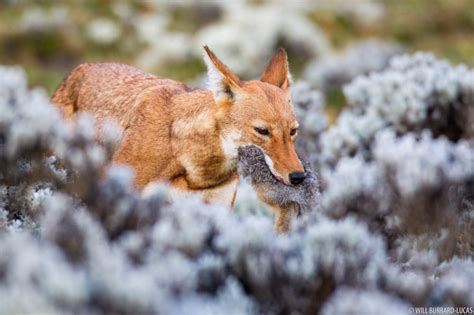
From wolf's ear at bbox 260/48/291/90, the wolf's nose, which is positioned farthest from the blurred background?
the wolf's nose

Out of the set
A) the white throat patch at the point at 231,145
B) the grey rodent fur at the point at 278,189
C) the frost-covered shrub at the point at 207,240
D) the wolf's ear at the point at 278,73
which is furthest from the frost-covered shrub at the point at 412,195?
the wolf's ear at the point at 278,73

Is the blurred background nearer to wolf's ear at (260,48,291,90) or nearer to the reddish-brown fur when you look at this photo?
wolf's ear at (260,48,291,90)

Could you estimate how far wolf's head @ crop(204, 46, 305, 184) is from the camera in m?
5.25

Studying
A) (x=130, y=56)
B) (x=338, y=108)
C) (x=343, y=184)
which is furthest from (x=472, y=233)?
(x=130, y=56)

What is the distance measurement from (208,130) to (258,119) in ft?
1.33

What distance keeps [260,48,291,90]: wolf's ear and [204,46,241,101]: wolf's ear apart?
21.1 inches

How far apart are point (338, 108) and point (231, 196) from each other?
6.59 meters

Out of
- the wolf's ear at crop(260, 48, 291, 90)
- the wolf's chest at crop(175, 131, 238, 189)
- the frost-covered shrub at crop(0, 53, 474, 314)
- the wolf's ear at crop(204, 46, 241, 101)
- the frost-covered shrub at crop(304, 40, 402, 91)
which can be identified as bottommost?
the frost-covered shrub at crop(0, 53, 474, 314)

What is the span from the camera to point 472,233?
4.84 meters

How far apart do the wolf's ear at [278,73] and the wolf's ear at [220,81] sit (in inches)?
21.1

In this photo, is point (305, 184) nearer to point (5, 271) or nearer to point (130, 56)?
point (5, 271)

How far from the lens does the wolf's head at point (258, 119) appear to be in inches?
207

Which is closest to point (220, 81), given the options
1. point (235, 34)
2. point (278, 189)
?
point (278, 189)

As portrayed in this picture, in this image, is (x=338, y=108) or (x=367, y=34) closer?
(x=338, y=108)
